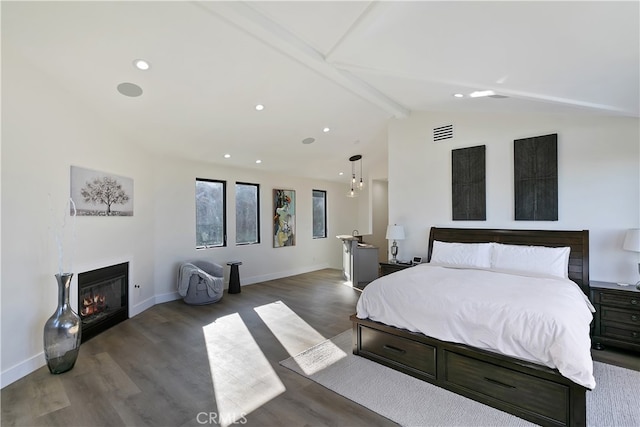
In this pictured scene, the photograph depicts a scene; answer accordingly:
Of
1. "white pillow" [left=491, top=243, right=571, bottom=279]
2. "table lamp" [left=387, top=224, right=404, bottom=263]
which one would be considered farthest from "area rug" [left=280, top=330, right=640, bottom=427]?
"table lamp" [left=387, top=224, right=404, bottom=263]

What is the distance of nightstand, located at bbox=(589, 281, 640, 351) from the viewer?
324 centimetres

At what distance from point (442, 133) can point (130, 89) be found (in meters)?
4.55

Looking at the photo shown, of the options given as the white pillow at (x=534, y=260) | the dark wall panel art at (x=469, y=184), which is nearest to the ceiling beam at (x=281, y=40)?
the dark wall panel art at (x=469, y=184)

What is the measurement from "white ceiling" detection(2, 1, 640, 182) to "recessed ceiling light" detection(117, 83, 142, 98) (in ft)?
0.27

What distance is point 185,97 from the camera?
12.4 feet

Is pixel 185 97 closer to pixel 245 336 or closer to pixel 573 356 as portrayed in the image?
pixel 245 336

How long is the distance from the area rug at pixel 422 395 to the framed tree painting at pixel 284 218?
4.43 metres

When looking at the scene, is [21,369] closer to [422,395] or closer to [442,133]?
[422,395]

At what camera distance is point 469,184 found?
15.7 feet

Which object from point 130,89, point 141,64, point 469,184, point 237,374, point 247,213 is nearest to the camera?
point 237,374

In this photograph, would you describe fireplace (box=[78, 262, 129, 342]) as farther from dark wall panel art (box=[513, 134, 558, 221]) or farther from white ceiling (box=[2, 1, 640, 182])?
dark wall panel art (box=[513, 134, 558, 221])

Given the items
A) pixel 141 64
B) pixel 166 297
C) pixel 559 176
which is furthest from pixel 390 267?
pixel 141 64

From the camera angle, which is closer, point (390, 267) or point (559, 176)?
point (559, 176)

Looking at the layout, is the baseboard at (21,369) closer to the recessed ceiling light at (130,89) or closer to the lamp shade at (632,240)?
the recessed ceiling light at (130,89)
